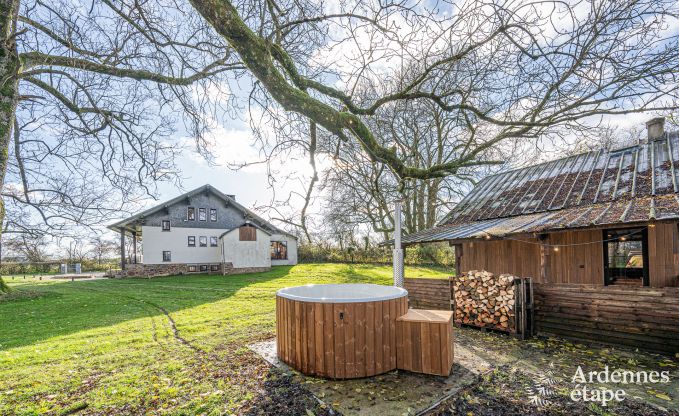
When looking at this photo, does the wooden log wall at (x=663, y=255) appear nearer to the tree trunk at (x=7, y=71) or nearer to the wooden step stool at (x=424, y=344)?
the wooden step stool at (x=424, y=344)

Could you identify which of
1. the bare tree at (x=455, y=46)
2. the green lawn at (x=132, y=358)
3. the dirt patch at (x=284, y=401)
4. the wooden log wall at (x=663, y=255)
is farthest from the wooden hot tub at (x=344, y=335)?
the wooden log wall at (x=663, y=255)

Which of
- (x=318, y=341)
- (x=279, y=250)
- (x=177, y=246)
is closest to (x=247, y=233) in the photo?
(x=177, y=246)

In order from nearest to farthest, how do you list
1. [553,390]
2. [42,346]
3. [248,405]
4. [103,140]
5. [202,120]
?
[248,405], [553,390], [202,120], [42,346], [103,140]

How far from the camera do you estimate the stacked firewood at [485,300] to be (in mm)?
6438

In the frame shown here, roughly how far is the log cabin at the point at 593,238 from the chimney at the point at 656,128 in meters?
0.02

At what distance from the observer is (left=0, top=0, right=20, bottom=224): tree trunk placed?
3.65 m

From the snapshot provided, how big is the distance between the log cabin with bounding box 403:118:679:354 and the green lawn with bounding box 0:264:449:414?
18.0 ft

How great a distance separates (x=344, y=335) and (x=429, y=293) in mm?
4605

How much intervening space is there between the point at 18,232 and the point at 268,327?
666cm

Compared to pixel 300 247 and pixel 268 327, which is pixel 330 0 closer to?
pixel 268 327

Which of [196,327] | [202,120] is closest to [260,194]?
[202,120]

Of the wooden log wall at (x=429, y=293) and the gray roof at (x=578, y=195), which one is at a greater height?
the gray roof at (x=578, y=195)

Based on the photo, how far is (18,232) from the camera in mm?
7879

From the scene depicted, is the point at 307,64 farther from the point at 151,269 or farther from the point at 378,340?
the point at 151,269
